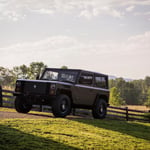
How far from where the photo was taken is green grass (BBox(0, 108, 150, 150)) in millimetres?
6973

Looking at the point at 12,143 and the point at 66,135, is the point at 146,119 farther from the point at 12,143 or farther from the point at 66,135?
the point at 12,143


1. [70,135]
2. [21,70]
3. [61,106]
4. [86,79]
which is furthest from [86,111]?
[21,70]

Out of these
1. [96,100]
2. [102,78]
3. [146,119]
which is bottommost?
[146,119]

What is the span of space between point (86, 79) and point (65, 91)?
1508 mm

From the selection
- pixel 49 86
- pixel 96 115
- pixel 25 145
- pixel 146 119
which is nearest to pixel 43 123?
pixel 49 86

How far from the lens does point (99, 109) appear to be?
563 inches

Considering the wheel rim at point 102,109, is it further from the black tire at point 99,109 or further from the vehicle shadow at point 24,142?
→ the vehicle shadow at point 24,142

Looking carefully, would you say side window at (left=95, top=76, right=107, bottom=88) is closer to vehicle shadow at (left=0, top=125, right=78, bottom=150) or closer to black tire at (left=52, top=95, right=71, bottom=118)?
black tire at (left=52, top=95, right=71, bottom=118)

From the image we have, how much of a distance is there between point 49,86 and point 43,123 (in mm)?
2438

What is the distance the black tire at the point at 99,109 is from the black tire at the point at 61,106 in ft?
6.73

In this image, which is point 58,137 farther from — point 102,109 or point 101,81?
point 101,81

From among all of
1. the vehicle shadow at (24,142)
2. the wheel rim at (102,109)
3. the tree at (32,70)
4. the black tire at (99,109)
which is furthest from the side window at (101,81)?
the tree at (32,70)

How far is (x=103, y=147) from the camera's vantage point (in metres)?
7.67

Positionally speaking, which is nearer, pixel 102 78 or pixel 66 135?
pixel 66 135
